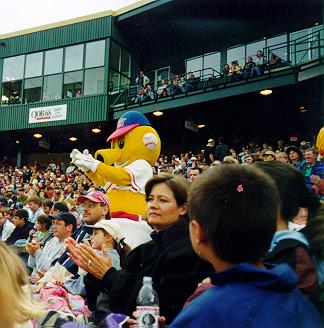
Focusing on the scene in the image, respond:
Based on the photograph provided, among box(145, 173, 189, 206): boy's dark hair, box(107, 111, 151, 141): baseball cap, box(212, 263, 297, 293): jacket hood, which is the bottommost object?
box(212, 263, 297, 293): jacket hood

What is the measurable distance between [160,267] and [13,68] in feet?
65.8

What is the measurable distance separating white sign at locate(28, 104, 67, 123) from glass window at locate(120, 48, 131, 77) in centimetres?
270

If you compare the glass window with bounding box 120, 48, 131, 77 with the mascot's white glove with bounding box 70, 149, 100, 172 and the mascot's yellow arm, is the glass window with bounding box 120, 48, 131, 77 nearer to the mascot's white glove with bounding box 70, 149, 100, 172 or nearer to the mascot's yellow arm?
the mascot's white glove with bounding box 70, 149, 100, 172

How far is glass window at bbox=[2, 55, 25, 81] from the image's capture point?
21.0 m

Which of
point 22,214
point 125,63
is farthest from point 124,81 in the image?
point 22,214

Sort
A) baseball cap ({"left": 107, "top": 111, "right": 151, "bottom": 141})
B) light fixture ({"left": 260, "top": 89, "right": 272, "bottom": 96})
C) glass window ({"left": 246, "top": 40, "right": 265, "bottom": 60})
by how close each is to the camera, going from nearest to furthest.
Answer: baseball cap ({"left": 107, "top": 111, "right": 151, "bottom": 141})
light fixture ({"left": 260, "top": 89, "right": 272, "bottom": 96})
glass window ({"left": 246, "top": 40, "right": 265, "bottom": 60})

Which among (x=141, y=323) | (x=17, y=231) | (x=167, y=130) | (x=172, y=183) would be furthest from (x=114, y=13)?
(x=141, y=323)

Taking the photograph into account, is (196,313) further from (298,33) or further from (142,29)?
(142,29)

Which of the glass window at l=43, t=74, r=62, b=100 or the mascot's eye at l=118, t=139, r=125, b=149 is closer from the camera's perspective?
the mascot's eye at l=118, t=139, r=125, b=149

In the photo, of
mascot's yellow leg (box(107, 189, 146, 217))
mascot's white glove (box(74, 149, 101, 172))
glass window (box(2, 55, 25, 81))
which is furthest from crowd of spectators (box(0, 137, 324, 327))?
glass window (box(2, 55, 25, 81))

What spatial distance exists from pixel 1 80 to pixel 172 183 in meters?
19.7

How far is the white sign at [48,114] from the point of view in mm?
19484

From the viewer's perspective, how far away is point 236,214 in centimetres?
164

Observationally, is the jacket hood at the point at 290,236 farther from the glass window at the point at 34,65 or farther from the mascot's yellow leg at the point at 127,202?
the glass window at the point at 34,65
